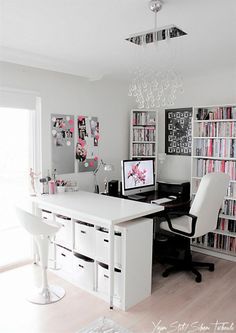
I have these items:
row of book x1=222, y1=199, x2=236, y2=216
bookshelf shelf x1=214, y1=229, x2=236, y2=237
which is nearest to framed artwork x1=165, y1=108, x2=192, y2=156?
row of book x1=222, y1=199, x2=236, y2=216

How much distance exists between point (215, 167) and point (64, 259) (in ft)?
6.92

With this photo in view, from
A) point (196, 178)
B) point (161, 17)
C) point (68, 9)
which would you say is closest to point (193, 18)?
point (161, 17)

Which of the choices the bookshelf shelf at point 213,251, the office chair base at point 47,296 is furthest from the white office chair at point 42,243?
the bookshelf shelf at point 213,251

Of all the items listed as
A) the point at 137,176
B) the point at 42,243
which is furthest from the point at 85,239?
the point at 137,176

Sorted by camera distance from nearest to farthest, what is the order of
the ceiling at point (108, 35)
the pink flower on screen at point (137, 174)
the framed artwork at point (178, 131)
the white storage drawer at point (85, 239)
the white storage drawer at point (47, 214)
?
1. the ceiling at point (108, 35)
2. the white storage drawer at point (85, 239)
3. the white storage drawer at point (47, 214)
4. the pink flower on screen at point (137, 174)
5. the framed artwork at point (178, 131)

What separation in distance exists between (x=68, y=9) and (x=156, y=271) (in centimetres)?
270

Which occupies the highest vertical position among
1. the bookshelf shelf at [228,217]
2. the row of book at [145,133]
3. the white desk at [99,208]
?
the row of book at [145,133]

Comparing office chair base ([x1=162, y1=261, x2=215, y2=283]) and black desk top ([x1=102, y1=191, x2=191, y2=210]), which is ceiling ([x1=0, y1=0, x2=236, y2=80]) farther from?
office chair base ([x1=162, y1=261, x2=215, y2=283])

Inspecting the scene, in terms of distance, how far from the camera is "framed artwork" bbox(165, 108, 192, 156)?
424 cm

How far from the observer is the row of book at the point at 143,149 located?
4.49 meters

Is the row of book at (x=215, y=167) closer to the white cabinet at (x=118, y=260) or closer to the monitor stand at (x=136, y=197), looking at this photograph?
the monitor stand at (x=136, y=197)

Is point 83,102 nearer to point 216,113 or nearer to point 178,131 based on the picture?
point 178,131

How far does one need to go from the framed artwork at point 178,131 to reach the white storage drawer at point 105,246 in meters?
2.05

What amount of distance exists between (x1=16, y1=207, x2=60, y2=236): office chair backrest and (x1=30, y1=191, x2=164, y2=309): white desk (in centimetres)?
27
